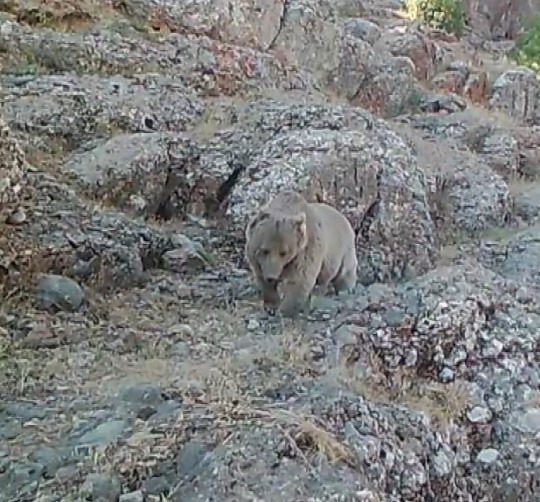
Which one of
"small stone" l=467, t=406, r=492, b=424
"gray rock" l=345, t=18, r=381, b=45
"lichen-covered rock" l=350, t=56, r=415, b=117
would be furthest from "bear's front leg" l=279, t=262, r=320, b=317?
"gray rock" l=345, t=18, r=381, b=45

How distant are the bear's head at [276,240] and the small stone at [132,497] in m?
2.58

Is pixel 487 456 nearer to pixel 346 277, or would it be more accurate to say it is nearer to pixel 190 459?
pixel 190 459

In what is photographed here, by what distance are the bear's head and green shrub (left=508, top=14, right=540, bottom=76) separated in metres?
16.5

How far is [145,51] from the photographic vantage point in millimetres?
10617

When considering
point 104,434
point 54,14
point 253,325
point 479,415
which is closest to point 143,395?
point 104,434

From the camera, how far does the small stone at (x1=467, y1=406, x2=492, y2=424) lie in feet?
17.2

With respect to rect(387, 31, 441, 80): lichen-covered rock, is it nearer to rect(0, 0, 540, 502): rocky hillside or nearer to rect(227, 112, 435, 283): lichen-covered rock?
rect(0, 0, 540, 502): rocky hillside

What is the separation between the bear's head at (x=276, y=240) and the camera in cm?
607

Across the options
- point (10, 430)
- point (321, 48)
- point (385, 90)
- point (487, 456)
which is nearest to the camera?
point (10, 430)

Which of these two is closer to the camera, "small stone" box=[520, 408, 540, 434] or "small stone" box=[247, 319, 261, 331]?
"small stone" box=[520, 408, 540, 434]

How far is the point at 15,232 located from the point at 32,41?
408 cm

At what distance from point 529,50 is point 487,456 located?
18.6 metres

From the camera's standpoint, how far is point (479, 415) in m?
5.26

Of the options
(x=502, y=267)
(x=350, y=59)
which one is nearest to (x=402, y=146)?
(x=502, y=267)
